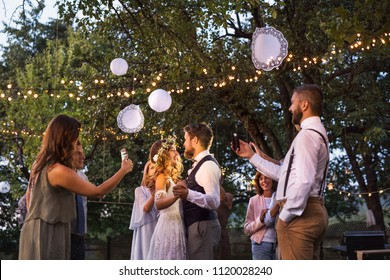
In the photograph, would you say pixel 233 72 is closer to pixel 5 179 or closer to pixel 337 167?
pixel 337 167

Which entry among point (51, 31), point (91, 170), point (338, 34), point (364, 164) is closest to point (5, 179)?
point (91, 170)

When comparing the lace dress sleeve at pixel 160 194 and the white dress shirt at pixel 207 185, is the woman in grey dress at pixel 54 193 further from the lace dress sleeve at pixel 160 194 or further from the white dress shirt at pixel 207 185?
the lace dress sleeve at pixel 160 194

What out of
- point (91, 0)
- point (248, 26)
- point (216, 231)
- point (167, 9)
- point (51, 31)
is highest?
point (51, 31)

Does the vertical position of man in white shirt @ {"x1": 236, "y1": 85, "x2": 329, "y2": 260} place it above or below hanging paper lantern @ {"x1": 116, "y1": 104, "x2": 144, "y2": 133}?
below

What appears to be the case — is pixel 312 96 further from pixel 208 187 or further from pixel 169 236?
pixel 169 236

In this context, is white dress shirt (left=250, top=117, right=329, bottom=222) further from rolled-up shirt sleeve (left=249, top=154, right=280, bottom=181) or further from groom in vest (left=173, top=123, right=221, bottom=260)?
groom in vest (left=173, top=123, right=221, bottom=260)

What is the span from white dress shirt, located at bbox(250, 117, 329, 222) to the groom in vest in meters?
1.35

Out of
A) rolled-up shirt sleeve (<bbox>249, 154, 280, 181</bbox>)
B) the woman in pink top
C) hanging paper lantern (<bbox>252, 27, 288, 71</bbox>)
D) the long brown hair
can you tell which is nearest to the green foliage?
hanging paper lantern (<bbox>252, 27, 288, 71</bbox>)

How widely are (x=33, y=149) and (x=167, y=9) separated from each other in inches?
482

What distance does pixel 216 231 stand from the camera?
5613 millimetres

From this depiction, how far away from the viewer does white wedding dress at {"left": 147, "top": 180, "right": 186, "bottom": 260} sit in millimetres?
5770

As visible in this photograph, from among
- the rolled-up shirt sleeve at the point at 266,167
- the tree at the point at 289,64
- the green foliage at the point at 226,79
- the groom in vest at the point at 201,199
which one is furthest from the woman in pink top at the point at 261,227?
the tree at the point at 289,64

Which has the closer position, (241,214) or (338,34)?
(338,34)

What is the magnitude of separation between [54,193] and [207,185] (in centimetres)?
164
